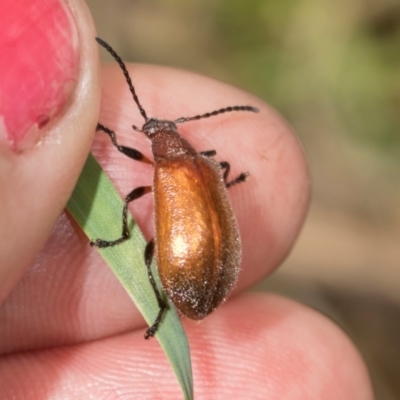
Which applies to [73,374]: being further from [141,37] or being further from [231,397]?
[141,37]

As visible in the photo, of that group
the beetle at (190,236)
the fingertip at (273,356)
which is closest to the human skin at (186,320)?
the fingertip at (273,356)

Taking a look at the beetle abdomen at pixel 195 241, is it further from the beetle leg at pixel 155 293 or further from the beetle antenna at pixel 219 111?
the beetle antenna at pixel 219 111

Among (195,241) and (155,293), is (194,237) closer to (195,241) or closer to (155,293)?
(195,241)

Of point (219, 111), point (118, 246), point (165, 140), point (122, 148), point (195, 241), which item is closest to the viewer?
point (118, 246)

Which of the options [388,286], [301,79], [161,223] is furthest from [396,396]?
[161,223]

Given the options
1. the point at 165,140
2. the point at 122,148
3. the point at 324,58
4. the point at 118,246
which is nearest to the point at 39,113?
the point at 118,246

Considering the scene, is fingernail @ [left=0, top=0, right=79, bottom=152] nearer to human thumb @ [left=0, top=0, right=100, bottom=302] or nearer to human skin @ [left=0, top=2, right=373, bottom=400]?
human thumb @ [left=0, top=0, right=100, bottom=302]
